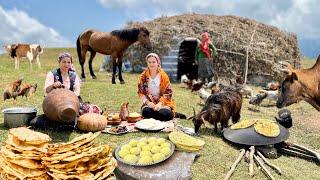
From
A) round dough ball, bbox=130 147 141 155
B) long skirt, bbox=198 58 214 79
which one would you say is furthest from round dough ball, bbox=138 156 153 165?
long skirt, bbox=198 58 214 79

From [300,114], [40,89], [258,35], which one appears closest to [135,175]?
[40,89]

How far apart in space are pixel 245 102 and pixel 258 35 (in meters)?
8.40

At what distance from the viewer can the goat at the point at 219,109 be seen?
9.99m

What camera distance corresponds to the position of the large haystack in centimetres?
2427

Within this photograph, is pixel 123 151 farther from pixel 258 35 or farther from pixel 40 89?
pixel 258 35

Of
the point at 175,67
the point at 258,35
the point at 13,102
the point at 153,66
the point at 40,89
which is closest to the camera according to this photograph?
the point at 153,66

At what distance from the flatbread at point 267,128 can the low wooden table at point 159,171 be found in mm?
2693

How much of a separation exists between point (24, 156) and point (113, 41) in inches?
492

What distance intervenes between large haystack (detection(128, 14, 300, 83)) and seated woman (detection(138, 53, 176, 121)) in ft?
46.2

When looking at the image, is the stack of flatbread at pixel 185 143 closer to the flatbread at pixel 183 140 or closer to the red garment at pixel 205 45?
the flatbread at pixel 183 140

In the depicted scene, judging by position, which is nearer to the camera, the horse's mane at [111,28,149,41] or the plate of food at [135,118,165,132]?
the plate of food at [135,118,165,132]

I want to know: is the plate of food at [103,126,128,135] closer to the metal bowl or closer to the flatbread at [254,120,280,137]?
the metal bowl

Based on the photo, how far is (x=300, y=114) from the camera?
53.2 feet

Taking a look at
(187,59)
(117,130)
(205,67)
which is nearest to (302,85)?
(117,130)
